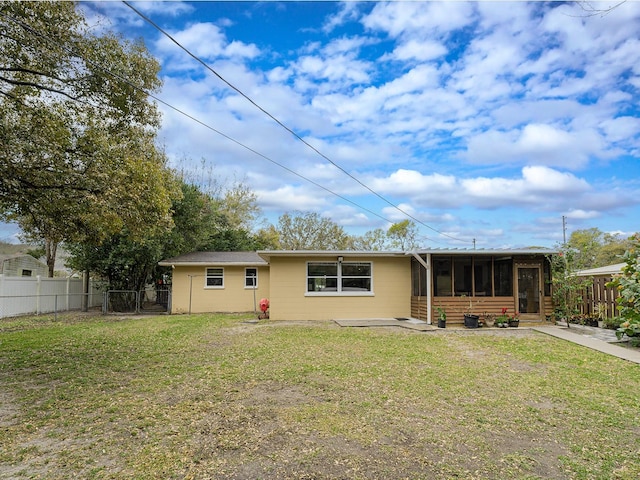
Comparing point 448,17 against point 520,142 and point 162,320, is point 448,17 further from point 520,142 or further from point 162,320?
point 162,320

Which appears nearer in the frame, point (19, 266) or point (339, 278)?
point (339, 278)

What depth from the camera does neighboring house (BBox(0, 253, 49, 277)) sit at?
21689mm

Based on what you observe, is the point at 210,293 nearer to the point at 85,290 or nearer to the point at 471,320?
the point at 85,290

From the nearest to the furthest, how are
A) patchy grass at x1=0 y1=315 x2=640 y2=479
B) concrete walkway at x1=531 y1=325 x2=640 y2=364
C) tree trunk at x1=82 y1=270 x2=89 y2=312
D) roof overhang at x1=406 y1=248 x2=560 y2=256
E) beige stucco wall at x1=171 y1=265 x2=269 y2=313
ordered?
patchy grass at x1=0 y1=315 x2=640 y2=479, concrete walkway at x1=531 y1=325 x2=640 y2=364, roof overhang at x1=406 y1=248 x2=560 y2=256, beige stucco wall at x1=171 y1=265 x2=269 y2=313, tree trunk at x1=82 y1=270 x2=89 y2=312

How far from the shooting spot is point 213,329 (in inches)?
467

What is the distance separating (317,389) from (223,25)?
724 centimetres

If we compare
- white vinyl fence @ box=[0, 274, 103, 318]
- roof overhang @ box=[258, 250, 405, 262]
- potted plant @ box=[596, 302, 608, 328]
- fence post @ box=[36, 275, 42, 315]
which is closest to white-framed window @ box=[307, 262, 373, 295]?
roof overhang @ box=[258, 250, 405, 262]

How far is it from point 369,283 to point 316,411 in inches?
395

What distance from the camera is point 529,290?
42.2 ft

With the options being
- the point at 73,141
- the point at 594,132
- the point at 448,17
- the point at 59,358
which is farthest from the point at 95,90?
the point at 594,132

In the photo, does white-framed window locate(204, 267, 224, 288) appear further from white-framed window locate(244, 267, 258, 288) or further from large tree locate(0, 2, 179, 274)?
large tree locate(0, 2, 179, 274)

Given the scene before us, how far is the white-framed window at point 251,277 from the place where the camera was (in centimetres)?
1758

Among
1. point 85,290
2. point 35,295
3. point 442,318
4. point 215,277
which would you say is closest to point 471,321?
point 442,318

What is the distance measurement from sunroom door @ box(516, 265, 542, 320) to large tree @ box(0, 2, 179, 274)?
36.3 feet
